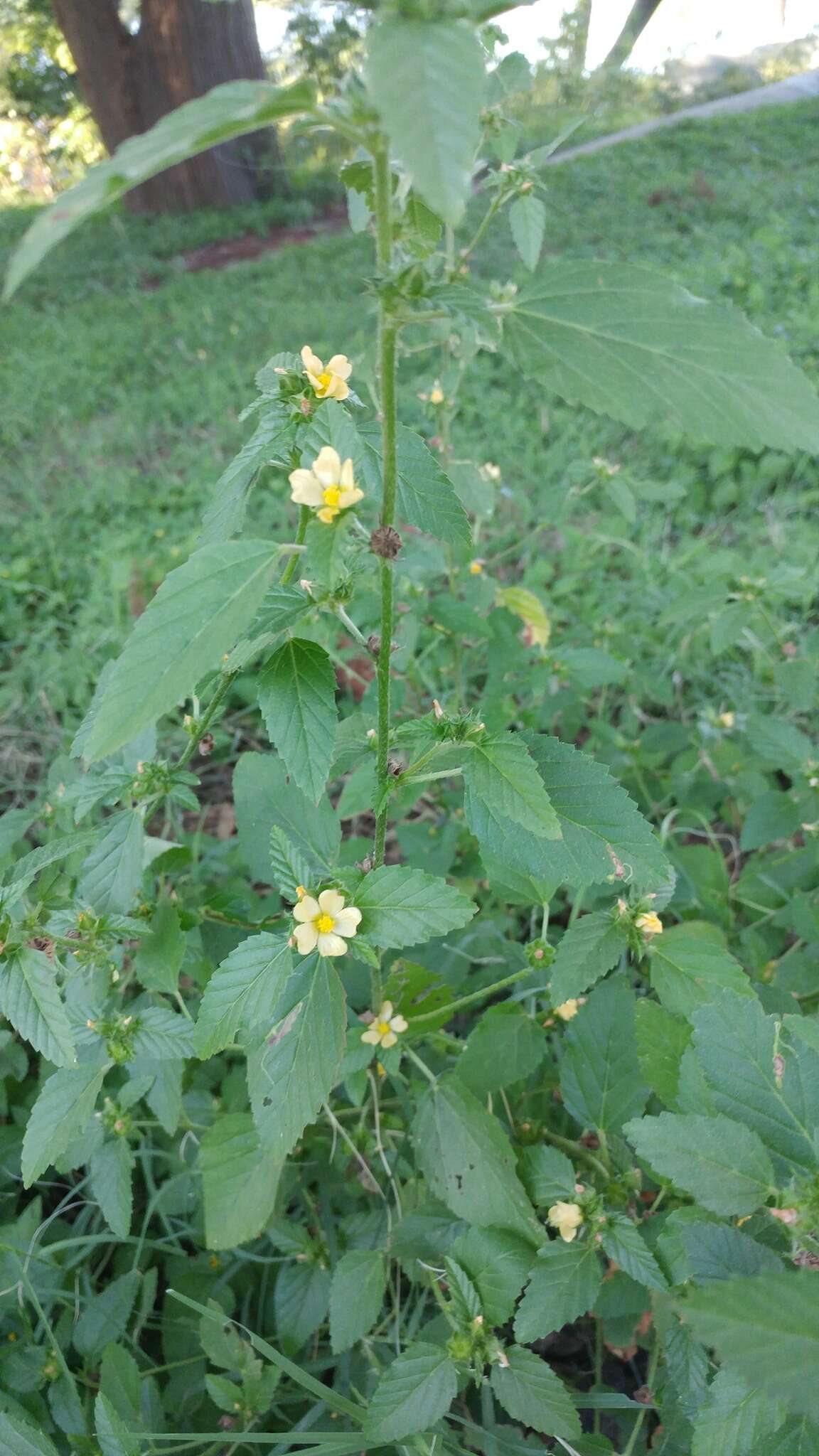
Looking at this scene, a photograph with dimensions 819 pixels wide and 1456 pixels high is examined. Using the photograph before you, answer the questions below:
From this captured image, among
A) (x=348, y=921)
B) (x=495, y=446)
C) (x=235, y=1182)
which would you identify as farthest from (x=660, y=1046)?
(x=495, y=446)

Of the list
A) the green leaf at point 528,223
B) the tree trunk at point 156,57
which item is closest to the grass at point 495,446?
the green leaf at point 528,223

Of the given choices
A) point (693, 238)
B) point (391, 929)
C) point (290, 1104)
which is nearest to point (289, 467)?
point (391, 929)

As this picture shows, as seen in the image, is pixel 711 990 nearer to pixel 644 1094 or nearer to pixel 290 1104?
pixel 644 1094

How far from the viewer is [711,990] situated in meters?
0.98

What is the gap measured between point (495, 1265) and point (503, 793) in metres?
0.65

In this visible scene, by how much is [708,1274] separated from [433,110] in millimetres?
997

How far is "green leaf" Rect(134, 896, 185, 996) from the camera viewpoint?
3.77 ft

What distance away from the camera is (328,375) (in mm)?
905

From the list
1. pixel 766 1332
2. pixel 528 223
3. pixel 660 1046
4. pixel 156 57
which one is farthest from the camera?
pixel 156 57

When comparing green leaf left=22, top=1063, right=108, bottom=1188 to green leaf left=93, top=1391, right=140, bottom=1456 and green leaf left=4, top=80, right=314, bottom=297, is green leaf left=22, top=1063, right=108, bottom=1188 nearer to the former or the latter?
green leaf left=93, top=1391, right=140, bottom=1456

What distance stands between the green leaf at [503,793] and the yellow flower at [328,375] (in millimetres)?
406

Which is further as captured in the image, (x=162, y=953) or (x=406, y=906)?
(x=162, y=953)

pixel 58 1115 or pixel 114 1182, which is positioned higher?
pixel 58 1115

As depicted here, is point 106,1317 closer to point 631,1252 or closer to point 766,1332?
point 631,1252
